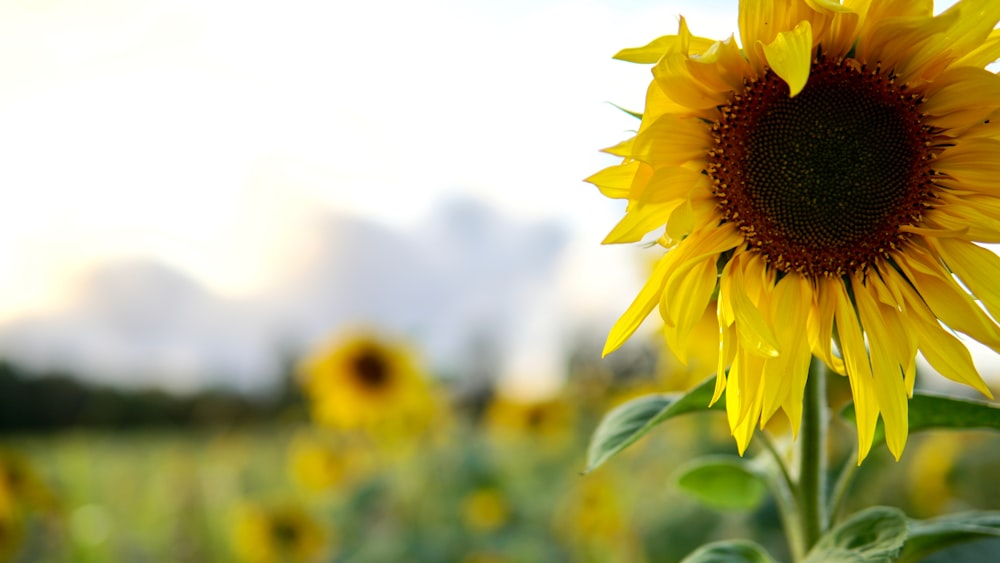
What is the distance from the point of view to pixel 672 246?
1.12 meters

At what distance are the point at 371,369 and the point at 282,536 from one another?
930mm

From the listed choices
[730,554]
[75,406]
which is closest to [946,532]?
[730,554]

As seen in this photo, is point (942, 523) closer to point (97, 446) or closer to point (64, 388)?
point (97, 446)

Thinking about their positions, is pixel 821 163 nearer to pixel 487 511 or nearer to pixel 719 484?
pixel 719 484

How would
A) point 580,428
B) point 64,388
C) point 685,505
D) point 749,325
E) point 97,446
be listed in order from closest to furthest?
point 749,325 < point 685,505 < point 580,428 < point 97,446 < point 64,388

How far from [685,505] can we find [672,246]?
2854mm

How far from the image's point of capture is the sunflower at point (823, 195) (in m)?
1.10

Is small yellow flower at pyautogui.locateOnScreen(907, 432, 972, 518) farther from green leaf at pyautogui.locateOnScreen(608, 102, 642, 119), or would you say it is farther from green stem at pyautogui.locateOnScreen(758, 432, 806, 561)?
green leaf at pyautogui.locateOnScreen(608, 102, 642, 119)

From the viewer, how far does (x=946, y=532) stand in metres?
1.11

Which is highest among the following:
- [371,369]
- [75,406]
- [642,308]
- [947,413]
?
[642,308]

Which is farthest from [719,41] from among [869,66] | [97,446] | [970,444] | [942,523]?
[97,446]

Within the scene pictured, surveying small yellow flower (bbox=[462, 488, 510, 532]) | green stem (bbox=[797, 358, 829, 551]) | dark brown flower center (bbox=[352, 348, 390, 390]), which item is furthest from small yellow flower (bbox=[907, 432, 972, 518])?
green stem (bbox=[797, 358, 829, 551])

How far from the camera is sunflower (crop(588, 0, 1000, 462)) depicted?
3.61 feet

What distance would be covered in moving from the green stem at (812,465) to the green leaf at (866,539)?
57 mm
